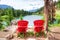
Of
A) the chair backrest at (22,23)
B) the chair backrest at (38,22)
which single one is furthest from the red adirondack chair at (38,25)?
the chair backrest at (22,23)

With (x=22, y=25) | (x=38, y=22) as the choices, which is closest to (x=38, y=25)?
(x=38, y=22)

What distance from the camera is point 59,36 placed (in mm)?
1831

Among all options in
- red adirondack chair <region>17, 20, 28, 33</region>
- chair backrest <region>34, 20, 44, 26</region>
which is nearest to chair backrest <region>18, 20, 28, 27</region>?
red adirondack chair <region>17, 20, 28, 33</region>

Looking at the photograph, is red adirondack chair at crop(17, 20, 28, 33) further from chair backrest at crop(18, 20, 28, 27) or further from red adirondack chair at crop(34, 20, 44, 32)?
red adirondack chair at crop(34, 20, 44, 32)

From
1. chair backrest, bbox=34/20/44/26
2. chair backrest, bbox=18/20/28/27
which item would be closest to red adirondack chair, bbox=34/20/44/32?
chair backrest, bbox=34/20/44/26

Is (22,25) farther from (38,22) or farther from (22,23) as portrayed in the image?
(38,22)

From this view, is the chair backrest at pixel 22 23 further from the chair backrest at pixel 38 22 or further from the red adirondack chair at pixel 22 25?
the chair backrest at pixel 38 22

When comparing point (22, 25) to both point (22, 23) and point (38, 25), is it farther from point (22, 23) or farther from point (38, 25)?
point (38, 25)

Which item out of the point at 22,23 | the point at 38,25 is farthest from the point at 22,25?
the point at 38,25

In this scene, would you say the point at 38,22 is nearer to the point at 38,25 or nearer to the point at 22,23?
the point at 38,25

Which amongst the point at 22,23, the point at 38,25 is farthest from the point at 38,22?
the point at 22,23

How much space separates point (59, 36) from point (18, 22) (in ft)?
1.58

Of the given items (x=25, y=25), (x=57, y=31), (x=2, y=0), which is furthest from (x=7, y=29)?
(x=57, y=31)

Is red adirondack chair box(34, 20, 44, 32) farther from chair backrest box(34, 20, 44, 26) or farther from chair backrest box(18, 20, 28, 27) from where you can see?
chair backrest box(18, 20, 28, 27)
